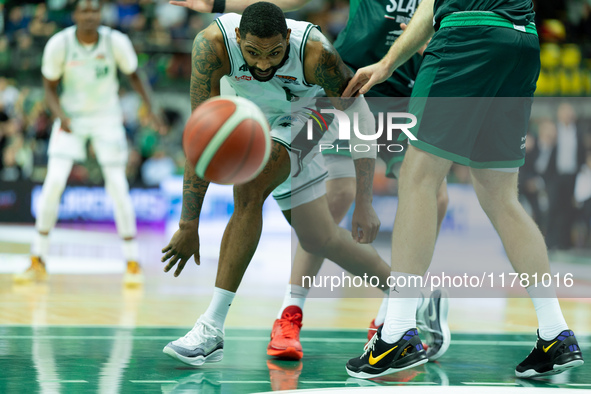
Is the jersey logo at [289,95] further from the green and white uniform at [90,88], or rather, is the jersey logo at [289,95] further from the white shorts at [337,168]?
the green and white uniform at [90,88]

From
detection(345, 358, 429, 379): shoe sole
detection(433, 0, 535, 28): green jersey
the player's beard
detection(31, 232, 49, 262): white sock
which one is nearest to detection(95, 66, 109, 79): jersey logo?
detection(31, 232, 49, 262): white sock

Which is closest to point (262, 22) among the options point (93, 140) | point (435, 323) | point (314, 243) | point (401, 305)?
point (314, 243)

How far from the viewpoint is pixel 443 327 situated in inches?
180

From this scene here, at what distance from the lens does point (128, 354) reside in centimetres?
437

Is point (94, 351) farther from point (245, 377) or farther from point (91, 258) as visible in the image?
point (91, 258)

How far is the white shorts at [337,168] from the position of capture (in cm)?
514

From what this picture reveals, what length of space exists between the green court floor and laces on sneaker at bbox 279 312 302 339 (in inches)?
5.8

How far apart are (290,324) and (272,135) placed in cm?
106


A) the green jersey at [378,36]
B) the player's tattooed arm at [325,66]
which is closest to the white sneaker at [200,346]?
the player's tattooed arm at [325,66]

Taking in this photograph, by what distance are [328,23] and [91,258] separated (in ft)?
35.7

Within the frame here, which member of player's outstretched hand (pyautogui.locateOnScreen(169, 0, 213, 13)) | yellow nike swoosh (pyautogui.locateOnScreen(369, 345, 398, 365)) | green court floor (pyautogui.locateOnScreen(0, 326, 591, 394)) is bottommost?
green court floor (pyautogui.locateOnScreen(0, 326, 591, 394))

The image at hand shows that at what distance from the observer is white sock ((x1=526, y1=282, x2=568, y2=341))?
12.9 ft

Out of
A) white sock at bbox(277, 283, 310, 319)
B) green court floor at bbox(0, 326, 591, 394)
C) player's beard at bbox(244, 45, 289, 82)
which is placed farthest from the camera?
white sock at bbox(277, 283, 310, 319)

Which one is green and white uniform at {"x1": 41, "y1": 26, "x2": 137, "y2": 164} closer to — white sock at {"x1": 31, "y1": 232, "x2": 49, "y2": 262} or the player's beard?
white sock at {"x1": 31, "y1": 232, "x2": 49, "y2": 262}
